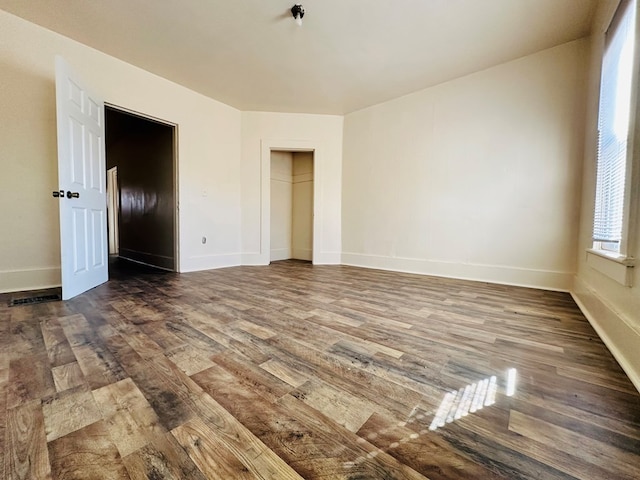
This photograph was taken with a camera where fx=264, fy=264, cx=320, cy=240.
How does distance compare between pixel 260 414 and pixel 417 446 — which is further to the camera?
pixel 260 414

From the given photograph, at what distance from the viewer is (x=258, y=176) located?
450cm

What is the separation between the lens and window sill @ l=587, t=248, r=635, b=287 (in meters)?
1.33

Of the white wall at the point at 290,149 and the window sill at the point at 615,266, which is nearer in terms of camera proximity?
the window sill at the point at 615,266

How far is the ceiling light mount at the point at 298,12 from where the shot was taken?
224 cm

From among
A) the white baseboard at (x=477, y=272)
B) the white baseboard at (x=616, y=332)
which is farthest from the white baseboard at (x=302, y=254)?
the white baseboard at (x=616, y=332)

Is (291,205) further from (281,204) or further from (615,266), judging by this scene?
(615,266)

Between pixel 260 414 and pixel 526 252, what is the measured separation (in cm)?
334

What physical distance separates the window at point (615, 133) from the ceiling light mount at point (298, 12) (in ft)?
7.21

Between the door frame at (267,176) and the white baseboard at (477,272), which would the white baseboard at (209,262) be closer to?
the door frame at (267,176)

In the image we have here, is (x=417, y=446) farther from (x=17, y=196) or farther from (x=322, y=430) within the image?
(x=17, y=196)

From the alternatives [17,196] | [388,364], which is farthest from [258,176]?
[388,364]

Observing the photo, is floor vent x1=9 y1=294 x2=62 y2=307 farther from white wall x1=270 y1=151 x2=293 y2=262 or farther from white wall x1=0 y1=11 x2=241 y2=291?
white wall x1=270 y1=151 x2=293 y2=262

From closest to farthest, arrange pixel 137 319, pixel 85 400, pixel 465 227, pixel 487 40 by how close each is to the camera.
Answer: pixel 85 400 → pixel 137 319 → pixel 487 40 → pixel 465 227

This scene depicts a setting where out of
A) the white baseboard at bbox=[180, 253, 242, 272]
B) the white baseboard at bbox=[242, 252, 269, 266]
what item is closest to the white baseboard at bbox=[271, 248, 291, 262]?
the white baseboard at bbox=[242, 252, 269, 266]
